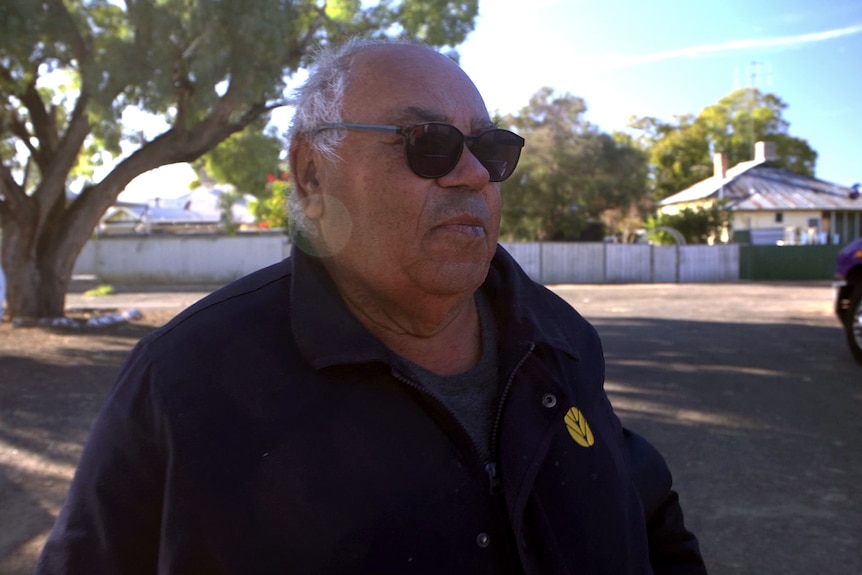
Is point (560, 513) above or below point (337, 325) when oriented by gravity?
below

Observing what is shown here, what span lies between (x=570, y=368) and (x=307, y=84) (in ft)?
2.86

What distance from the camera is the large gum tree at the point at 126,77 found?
36.8 ft

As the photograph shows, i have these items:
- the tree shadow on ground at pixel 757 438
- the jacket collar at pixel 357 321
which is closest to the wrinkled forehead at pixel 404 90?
the jacket collar at pixel 357 321

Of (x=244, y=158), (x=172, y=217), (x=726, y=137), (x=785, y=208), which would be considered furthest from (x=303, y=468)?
(x=726, y=137)

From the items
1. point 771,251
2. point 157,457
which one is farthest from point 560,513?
point 771,251

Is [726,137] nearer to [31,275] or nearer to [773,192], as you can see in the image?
[773,192]

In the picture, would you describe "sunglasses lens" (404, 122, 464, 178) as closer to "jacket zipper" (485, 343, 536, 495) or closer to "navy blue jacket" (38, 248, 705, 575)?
"navy blue jacket" (38, 248, 705, 575)

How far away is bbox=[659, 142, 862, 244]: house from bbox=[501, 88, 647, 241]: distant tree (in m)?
3.31

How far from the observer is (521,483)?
1.52m

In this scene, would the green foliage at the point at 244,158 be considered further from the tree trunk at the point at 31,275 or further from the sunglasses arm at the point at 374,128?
the sunglasses arm at the point at 374,128

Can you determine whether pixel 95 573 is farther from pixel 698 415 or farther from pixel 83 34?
pixel 83 34

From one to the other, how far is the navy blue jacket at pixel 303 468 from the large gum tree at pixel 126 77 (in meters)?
9.86

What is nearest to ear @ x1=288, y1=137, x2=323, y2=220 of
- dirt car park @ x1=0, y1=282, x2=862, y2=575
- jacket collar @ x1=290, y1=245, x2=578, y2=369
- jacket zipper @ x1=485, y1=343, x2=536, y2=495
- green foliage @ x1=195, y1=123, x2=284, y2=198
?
jacket collar @ x1=290, y1=245, x2=578, y2=369

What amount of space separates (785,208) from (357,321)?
137ft
